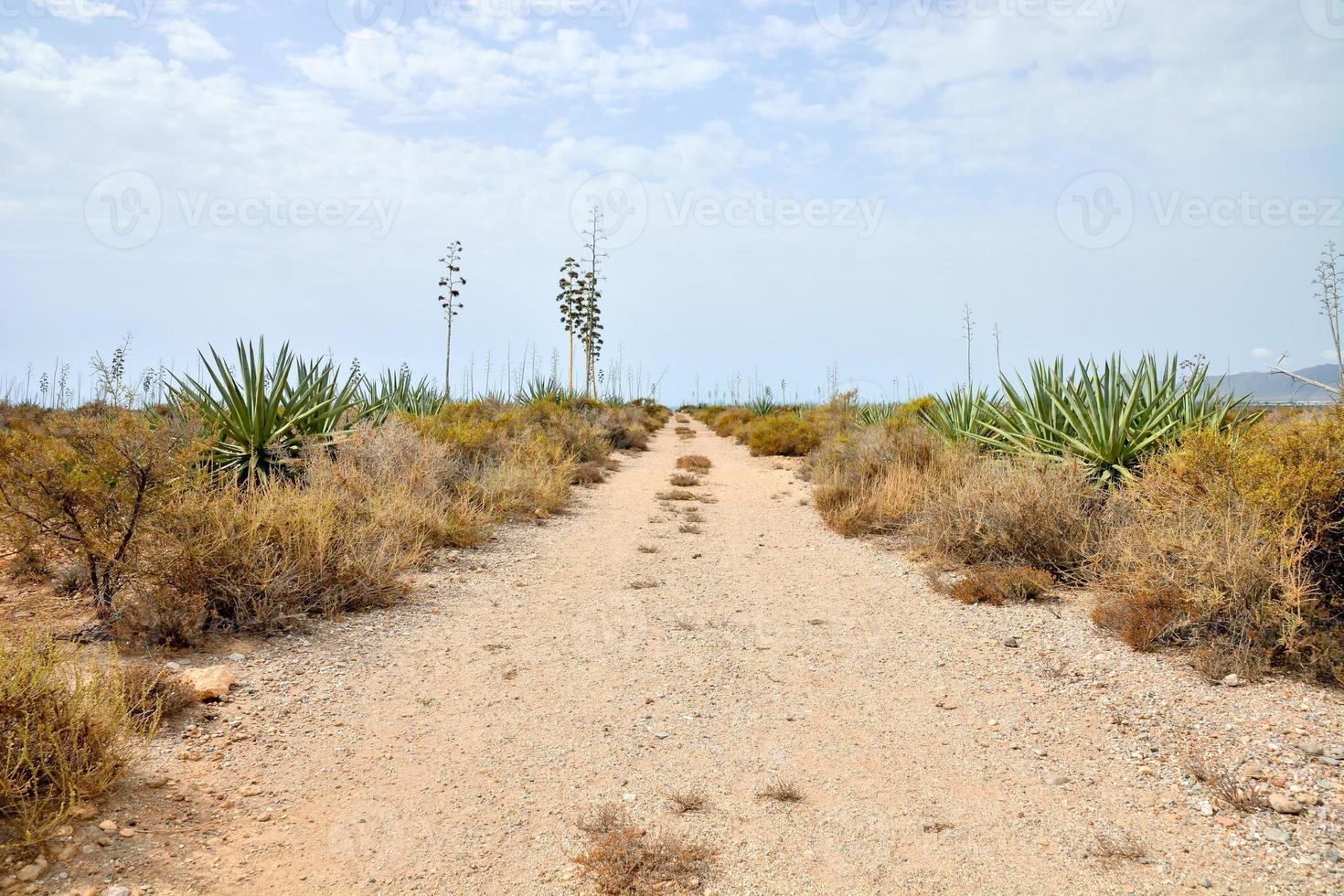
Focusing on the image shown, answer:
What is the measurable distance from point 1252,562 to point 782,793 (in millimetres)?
3266

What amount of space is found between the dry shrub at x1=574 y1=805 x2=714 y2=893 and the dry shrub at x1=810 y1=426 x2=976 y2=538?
5.99 m

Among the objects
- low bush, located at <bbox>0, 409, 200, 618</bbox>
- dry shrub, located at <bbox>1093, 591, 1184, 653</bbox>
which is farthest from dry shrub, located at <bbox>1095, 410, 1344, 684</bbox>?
low bush, located at <bbox>0, 409, 200, 618</bbox>

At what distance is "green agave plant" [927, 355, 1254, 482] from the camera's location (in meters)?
7.86

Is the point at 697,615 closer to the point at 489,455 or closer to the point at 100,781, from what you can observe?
the point at 100,781

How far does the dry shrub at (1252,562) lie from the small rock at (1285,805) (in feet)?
4.07

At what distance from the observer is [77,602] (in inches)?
218

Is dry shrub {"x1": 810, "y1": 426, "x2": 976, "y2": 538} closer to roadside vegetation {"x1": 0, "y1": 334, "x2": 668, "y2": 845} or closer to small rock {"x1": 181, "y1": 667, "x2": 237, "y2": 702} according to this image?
roadside vegetation {"x1": 0, "y1": 334, "x2": 668, "y2": 845}

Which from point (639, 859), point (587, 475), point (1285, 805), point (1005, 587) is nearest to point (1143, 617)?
point (1005, 587)

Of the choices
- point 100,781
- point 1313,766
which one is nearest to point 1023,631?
point 1313,766

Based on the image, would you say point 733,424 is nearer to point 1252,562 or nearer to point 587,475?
point 587,475

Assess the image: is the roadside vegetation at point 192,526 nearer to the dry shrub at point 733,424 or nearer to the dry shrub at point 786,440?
the dry shrub at point 786,440

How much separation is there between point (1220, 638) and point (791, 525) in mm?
5858

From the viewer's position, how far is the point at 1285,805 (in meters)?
3.26

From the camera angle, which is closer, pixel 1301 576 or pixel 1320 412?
pixel 1301 576
